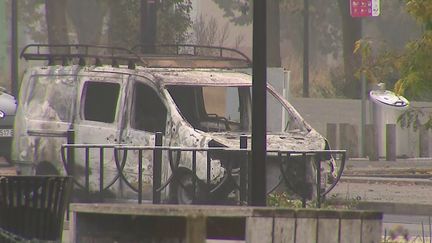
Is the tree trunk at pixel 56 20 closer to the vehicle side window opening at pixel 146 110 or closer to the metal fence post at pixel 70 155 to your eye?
the vehicle side window opening at pixel 146 110

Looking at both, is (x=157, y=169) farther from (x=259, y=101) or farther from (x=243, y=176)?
(x=259, y=101)

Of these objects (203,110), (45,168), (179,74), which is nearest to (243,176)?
(179,74)

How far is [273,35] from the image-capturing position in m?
58.8

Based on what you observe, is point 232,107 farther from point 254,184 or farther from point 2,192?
point 2,192

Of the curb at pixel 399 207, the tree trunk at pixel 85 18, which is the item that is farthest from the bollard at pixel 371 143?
the tree trunk at pixel 85 18

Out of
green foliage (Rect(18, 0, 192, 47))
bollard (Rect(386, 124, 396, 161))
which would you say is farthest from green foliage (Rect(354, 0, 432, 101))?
green foliage (Rect(18, 0, 192, 47))

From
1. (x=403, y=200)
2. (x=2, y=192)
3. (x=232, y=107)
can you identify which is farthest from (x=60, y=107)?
(x=2, y=192)

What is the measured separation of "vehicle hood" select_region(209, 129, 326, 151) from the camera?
17.1 metres

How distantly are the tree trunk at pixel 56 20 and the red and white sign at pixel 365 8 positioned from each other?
2131 centimetres

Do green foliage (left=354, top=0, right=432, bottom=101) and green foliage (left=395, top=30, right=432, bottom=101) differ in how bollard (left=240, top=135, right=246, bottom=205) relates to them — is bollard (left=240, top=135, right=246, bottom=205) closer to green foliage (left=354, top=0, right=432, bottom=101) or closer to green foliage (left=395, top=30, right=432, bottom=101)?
green foliage (left=354, top=0, right=432, bottom=101)

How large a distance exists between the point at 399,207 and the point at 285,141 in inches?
121

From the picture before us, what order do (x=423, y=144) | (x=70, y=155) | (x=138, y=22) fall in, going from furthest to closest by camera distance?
1. (x=138, y=22)
2. (x=423, y=144)
3. (x=70, y=155)

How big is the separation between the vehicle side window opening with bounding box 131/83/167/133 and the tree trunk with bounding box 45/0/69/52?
34970mm

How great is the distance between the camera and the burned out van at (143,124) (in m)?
16.9
